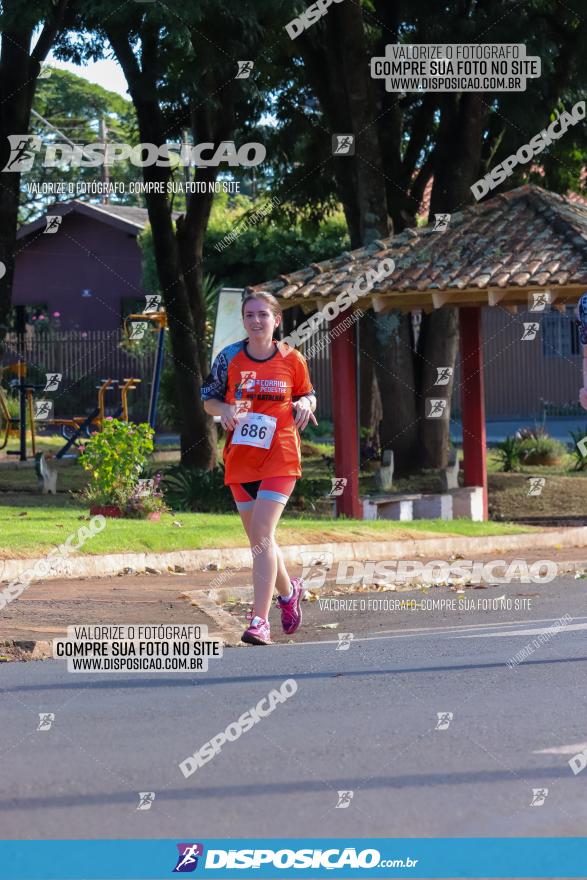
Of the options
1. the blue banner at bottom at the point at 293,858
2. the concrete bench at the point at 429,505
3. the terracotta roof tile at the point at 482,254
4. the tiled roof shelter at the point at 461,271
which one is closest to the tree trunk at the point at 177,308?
the tiled roof shelter at the point at 461,271

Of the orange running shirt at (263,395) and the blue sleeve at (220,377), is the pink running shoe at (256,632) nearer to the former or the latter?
the orange running shirt at (263,395)

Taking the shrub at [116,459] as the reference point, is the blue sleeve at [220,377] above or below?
above

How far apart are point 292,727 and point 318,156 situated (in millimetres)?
21908

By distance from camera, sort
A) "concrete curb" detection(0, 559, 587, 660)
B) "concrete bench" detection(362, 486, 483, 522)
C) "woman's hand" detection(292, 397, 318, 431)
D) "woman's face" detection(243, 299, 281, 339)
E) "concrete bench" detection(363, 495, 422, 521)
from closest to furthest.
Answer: "woman's face" detection(243, 299, 281, 339), "woman's hand" detection(292, 397, 318, 431), "concrete curb" detection(0, 559, 587, 660), "concrete bench" detection(363, 495, 422, 521), "concrete bench" detection(362, 486, 483, 522)

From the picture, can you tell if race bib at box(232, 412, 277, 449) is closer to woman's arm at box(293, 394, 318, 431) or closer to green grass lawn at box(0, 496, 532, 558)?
woman's arm at box(293, 394, 318, 431)

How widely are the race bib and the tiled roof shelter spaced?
9490 mm

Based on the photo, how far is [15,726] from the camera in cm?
695

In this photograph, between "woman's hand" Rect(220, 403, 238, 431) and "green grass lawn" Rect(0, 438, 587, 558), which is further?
"green grass lawn" Rect(0, 438, 587, 558)

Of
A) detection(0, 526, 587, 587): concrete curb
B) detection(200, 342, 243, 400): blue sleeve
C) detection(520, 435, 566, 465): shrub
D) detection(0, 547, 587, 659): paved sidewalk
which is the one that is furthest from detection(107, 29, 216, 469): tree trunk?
detection(200, 342, 243, 400): blue sleeve

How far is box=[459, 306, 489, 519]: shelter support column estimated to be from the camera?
819 inches

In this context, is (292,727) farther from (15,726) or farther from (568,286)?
(568,286)

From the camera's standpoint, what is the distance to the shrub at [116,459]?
17.4 meters

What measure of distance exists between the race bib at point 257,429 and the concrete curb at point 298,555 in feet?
13.1

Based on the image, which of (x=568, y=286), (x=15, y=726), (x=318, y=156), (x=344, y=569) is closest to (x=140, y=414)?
(x=318, y=156)
